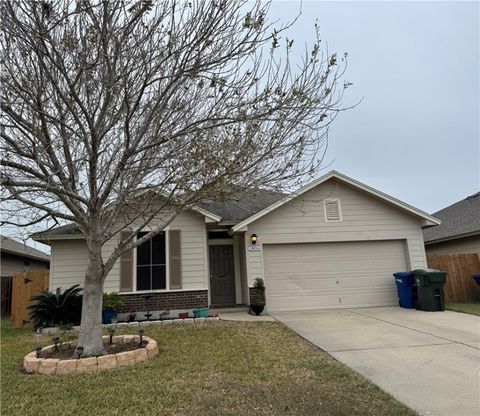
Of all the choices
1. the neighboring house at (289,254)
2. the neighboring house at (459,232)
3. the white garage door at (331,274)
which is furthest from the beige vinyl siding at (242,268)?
the neighboring house at (459,232)

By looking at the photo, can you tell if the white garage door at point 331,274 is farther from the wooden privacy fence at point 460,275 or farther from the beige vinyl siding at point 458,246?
the beige vinyl siding at point 458,246

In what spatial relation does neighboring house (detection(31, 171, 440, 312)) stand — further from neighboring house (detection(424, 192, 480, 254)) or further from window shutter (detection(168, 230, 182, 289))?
neighboring house (detection(424, 192, 480, 254))

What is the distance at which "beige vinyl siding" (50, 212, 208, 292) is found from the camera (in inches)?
443

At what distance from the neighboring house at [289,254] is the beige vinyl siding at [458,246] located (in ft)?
14.3

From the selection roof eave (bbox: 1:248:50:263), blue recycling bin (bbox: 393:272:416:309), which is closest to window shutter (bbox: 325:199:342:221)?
blue recycling bin (bbox: 393:272:416:309)

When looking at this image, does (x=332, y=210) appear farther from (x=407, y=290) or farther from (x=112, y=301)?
(x=112, y=301)

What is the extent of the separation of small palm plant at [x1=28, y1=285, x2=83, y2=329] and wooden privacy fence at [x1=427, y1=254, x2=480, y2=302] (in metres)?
12.0

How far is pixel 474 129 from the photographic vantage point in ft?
47.1

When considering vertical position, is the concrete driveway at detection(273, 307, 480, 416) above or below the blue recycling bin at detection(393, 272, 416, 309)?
below

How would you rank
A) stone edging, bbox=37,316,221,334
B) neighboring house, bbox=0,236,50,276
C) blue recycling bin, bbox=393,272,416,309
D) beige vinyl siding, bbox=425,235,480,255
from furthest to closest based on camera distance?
neighboring house, bbox=0,236,50,276 < beige vinyl siding, bbox=425,235,480,255 < blue recycling bin, bbox=393,272,416,309 < stone edging, bbox=37,316,221,334

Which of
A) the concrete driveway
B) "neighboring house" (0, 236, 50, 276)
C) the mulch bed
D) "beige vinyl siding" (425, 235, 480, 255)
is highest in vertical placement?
"neighboring house" (0, 236, 50, 276)

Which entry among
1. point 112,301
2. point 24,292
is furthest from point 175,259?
point 24,292

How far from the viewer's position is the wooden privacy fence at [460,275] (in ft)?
43.4

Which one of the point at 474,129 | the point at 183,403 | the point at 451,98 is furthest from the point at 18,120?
the point at 474,129
